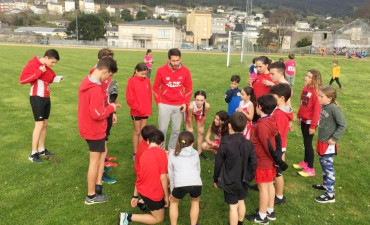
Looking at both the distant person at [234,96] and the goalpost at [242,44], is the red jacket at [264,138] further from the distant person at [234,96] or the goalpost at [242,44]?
the goalpost at [242,44]

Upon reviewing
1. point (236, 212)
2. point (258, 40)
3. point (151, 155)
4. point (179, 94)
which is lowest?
point (236, 212)

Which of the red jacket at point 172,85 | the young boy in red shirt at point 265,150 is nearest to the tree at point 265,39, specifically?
the red jacket at point 172,85

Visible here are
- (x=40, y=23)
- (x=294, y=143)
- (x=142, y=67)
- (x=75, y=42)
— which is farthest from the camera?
(x=40, y=23)

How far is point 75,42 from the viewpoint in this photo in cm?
8231

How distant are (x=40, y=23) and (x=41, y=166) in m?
167

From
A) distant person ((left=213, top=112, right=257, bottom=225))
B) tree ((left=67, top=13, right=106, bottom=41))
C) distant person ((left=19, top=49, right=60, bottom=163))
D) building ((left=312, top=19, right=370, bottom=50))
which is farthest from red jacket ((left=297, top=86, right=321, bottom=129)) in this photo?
tree ((left=67, top=13, right=106, bottom=41))

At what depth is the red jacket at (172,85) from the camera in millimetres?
6215

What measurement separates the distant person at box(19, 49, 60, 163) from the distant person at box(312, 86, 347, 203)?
5.43m

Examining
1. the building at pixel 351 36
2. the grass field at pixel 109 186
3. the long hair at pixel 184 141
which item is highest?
the building at pixel 351 36

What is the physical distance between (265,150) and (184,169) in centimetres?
132

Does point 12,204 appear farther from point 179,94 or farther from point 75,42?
point 75,42

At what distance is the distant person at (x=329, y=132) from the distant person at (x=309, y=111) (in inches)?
17.1

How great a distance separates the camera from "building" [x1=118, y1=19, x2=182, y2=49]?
91.1m

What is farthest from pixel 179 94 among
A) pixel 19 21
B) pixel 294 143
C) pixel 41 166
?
pixel 19 21
